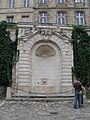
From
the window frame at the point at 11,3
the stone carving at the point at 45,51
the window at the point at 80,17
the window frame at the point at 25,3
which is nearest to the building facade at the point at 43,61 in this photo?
the stone carving at the point at 45,51

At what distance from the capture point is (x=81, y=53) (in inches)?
848

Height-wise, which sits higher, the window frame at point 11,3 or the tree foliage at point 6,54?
the window frame at point 11,3

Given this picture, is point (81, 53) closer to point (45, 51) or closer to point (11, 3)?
point (45, 51)

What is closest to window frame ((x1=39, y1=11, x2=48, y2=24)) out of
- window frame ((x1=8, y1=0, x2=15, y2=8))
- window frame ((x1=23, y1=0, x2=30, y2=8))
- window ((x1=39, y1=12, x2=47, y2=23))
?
window ((x1=39, y1=12, x2=47, y2=23))

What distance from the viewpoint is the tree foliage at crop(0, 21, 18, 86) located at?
20453 mm

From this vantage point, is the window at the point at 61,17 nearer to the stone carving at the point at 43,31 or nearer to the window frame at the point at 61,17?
the window frame at the point at 61,17

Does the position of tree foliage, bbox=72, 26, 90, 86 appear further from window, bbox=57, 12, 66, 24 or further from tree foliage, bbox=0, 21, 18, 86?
window, bbox=57, 12, 66, 24

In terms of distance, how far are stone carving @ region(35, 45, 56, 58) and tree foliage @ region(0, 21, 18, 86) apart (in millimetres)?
2053

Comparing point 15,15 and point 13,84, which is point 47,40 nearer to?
point 13,84

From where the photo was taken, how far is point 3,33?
2177 cm

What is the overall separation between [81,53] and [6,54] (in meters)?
6.40

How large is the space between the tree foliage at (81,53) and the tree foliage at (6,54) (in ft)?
17.0

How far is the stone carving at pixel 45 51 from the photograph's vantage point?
21.5 metres

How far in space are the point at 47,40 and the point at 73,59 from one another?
273 centimetres
